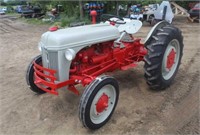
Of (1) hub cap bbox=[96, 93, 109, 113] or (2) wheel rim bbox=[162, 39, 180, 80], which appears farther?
(2) wheel rim bbox=[162, 39, 180, 80]

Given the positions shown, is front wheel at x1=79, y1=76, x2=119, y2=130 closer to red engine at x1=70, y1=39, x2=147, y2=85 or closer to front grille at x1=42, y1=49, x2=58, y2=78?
red engine at x1=70, y1=39, x2=147, y2=85

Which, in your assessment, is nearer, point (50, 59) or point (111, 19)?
point (50, 59)

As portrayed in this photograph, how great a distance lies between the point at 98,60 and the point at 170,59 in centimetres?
144

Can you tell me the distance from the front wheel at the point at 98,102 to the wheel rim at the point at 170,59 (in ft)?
4.59

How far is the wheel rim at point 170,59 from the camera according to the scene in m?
4.43

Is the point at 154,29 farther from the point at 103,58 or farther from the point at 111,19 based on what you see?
the point at 103,58

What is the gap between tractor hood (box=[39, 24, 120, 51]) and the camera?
10.8 ft

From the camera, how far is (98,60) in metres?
3.88

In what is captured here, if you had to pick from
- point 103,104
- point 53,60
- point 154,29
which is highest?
point 154,29

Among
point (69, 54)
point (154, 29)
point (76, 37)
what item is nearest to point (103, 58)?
point (76, 37)

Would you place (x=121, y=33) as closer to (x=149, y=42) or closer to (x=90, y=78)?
(x=149, y=42)

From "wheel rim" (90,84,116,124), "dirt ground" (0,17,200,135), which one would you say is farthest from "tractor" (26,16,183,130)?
"dirt ground" (0,17,200,135)

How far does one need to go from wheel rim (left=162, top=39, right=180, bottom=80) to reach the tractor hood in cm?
111

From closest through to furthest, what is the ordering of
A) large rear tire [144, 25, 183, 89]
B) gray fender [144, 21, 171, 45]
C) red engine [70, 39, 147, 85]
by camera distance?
red engine [70, 39, 147, 85] → large rear tire [144, 25, 183, 89] → gray fender [144, 21, 171, 45]
